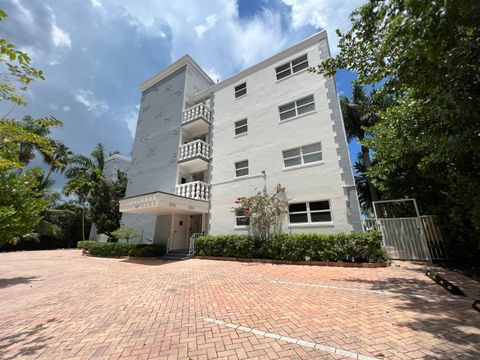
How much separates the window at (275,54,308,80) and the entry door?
13.2 meters

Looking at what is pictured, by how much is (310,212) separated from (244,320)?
8496 mm

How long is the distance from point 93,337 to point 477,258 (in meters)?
12.3

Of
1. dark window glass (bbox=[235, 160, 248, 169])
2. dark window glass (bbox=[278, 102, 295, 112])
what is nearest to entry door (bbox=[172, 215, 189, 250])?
dark window glass (bbox=[235, 160, 248, 169])

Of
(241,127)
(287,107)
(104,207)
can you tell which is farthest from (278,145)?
(104,207)

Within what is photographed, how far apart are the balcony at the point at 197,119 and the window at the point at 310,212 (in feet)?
33.2

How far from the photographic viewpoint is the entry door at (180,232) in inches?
620

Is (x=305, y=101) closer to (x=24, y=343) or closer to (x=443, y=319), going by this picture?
(x=443, y=319)

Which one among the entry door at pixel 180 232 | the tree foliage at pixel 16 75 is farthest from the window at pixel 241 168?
the tree foliage at pixel 16 75

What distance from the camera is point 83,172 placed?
2461cm

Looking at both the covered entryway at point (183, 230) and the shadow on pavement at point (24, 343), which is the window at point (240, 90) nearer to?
the covered entryway at point (183, 230)

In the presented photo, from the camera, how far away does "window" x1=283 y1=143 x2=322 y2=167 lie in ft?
40.5

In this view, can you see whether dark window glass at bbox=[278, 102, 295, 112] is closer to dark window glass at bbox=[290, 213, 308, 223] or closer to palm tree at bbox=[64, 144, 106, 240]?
dark window glass at bbox=[290, 213, 308, 223]

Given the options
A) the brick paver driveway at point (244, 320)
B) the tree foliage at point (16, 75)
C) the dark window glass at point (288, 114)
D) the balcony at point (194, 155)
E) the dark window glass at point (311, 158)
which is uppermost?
the dark window glass at point (288, 114)

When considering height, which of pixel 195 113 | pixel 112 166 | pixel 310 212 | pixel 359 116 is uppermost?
pixel 359 116
